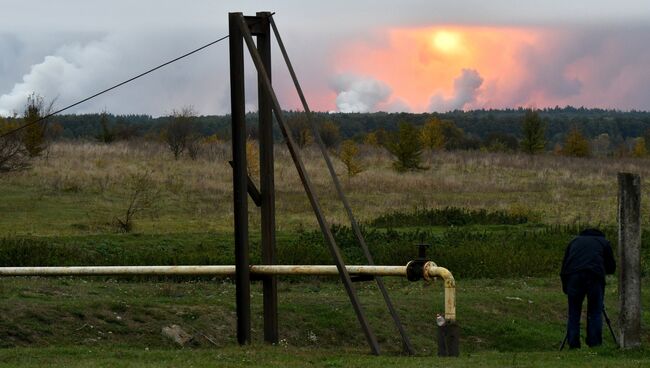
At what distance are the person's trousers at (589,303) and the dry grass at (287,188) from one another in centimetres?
1923

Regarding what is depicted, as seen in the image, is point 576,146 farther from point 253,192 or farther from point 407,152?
point 253,192

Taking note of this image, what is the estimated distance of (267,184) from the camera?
44.4ft

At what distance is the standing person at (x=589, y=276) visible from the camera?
45.9 feet

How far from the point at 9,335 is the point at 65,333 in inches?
29.1

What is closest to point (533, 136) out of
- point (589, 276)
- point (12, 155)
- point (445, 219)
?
point (445, 219)

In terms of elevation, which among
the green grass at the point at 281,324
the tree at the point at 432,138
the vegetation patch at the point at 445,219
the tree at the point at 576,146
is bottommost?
the green grass at the point at 281,324

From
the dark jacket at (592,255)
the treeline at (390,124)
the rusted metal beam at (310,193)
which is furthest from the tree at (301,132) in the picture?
the treeline at (390,124)

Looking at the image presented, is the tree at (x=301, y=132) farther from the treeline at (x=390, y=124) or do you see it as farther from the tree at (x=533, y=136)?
the treeline at (x=390, y=124)

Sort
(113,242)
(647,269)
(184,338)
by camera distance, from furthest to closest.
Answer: (113,242) → (647,269) → (184,338)

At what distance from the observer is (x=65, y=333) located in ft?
47.5

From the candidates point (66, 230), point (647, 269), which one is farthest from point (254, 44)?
point (66, 230)

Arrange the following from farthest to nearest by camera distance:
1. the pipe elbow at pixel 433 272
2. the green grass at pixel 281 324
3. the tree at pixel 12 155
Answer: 1. the tree at pixel 12 155
2. the pipe elbow at pixel 433 272
3. the green grass at pixel 281 324

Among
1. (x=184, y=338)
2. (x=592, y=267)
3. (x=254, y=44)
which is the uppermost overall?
(x=254, y=44)

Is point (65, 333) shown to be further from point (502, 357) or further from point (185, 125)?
point (185, 125)
